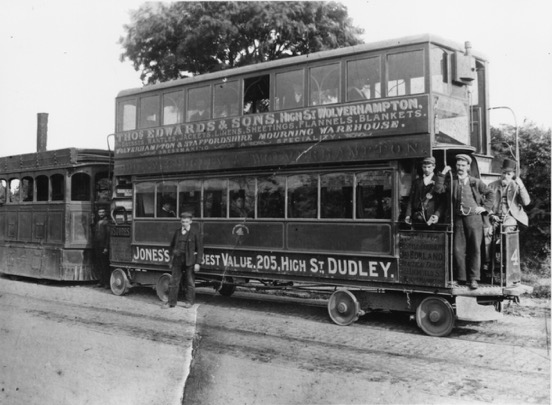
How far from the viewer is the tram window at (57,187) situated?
47.8ft

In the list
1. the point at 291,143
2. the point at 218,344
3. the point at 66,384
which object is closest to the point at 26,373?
the point at 66,384

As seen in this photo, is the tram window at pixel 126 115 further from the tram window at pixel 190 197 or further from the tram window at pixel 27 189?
the tram window at pixel 27 189

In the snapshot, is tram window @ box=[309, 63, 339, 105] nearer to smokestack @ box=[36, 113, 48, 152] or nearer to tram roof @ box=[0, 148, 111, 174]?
tram roof @ box=[0, 148, 111, 174]

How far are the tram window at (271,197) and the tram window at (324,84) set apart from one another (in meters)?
1.50

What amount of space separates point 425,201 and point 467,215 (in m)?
0.59

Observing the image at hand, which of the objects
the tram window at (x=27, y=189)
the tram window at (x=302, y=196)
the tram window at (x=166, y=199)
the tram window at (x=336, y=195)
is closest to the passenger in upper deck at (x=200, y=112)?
the tram window at (x=166, y=199)

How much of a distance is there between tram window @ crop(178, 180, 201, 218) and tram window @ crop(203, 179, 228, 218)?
0.55 feet

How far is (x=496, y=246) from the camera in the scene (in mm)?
8102

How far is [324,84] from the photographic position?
9.45 metres

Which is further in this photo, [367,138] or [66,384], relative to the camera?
[367,138]

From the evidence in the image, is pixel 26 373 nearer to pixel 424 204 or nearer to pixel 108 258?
pixel 424 204

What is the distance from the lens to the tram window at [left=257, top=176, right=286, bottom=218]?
990cm

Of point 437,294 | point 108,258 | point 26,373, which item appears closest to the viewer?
point 26,373

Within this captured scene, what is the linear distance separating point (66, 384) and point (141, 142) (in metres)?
6.85
